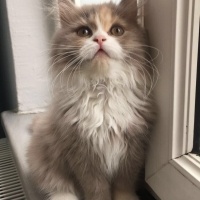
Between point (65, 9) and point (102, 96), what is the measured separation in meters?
0.26

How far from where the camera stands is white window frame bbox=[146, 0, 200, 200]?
606 millimetres

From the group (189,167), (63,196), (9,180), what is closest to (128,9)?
(189,167)

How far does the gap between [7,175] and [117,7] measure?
0.73 meters

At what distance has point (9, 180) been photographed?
109 centimetres

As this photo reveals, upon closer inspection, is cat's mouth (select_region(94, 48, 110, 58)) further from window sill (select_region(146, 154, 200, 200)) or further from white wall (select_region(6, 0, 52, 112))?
white wall (select_region(6, 0, 52, 112))

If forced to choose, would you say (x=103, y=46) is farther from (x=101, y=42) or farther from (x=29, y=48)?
(x=29, y=48)

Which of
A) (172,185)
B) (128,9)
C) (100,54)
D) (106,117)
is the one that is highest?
(128,9)

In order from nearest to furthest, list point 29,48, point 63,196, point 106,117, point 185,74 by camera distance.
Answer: point 185,74
point 106,117
point 63,196
point 29,48

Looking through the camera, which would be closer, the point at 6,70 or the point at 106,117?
the point at 106,117

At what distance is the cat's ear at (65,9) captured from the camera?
0.80 m

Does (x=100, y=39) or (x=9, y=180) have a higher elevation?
(x=100, y=39)

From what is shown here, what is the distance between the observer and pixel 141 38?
73 cm

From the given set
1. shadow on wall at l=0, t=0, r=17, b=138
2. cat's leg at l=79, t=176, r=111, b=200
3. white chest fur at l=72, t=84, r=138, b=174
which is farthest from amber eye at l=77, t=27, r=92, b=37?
shadow on wall at l=0, t=0, r=17, b=138

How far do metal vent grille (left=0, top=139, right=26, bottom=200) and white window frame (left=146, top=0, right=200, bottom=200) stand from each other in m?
0.50
